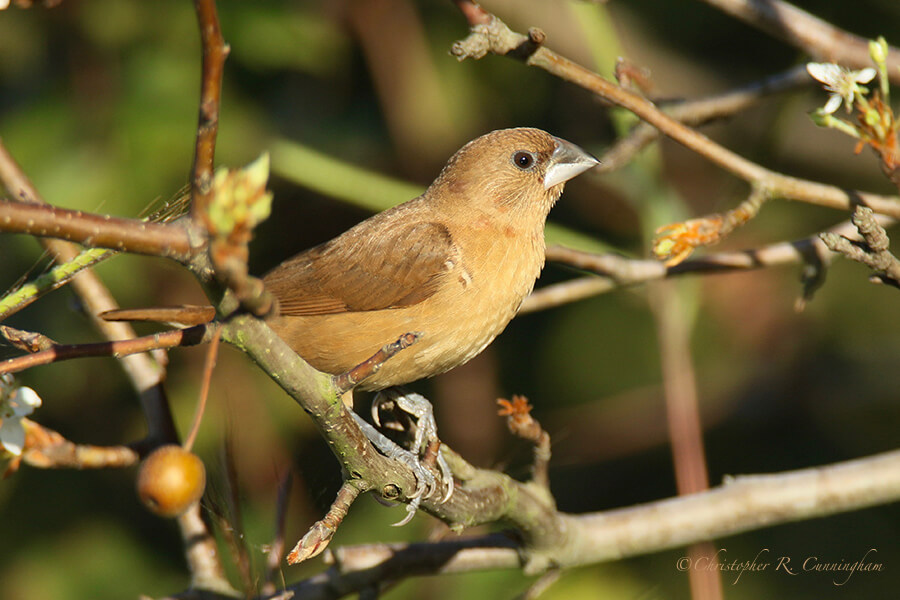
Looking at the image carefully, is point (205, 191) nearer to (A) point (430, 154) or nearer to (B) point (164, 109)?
(B) point (164, 109)

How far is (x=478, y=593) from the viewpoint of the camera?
3609mm

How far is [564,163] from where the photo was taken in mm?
3451

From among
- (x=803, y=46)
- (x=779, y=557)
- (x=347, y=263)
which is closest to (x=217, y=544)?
(x=347, y=263)

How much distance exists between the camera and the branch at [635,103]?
237 cm

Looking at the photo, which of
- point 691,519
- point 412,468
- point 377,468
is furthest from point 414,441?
point 691,519

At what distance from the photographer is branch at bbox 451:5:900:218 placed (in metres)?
2.37

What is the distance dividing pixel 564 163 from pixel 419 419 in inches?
46.2

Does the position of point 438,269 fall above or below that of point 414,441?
above

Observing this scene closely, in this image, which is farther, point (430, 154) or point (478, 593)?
point (430, 154)

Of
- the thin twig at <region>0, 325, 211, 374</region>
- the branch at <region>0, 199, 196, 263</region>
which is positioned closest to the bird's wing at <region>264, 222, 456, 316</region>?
the thin twig at <region>0, 325, 211, 374</region>

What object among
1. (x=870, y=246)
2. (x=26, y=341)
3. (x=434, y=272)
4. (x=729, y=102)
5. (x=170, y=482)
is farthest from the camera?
(x=729, y=102)

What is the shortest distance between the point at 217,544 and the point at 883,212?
7.42 ft

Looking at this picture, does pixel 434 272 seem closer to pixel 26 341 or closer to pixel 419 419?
pixel 419 419

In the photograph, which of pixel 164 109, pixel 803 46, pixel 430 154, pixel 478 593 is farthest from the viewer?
pixel 430 154
